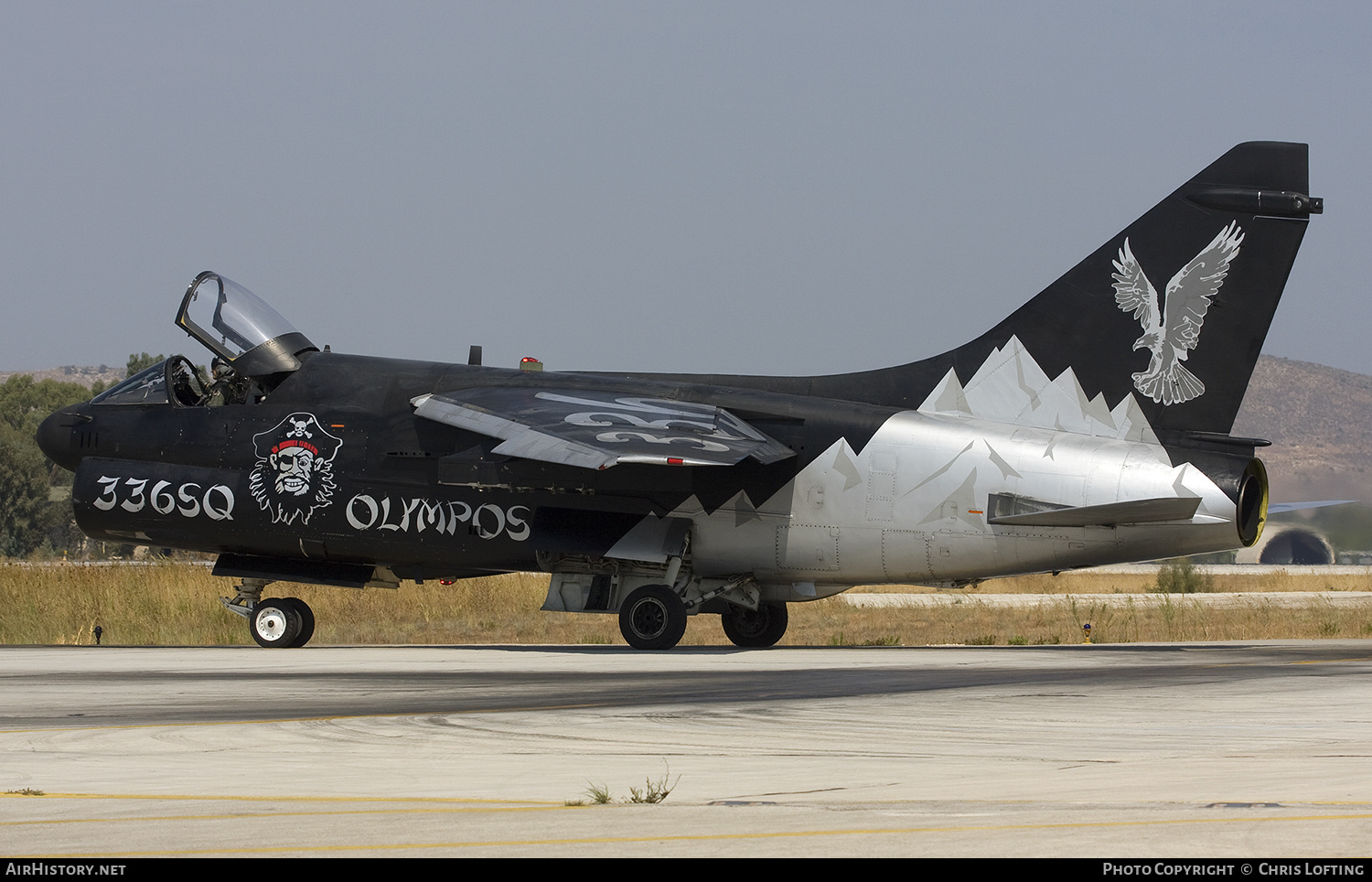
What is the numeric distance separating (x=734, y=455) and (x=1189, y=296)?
6.49 meters

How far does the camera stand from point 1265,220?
19125 millimetres

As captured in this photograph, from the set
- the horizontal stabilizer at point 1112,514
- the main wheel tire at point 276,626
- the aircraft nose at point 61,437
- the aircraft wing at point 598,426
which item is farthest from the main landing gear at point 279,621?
the horizontal stabilizer at point 1112,514

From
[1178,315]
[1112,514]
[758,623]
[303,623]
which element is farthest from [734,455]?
[303,623]

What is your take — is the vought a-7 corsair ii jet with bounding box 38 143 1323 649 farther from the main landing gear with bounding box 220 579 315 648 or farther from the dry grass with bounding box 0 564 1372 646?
the dry grass with bounding box 0 564 1372 646

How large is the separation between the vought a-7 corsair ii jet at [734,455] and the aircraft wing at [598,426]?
0.05 m

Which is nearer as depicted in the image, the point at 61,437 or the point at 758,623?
the point at 61,437

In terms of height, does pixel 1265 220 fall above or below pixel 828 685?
above

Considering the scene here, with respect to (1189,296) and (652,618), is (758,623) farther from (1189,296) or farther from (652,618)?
(1189,296)

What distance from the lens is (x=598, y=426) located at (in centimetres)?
1898

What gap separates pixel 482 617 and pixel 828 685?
670 inches

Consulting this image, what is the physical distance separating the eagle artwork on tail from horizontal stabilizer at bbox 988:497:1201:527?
178 centimetres

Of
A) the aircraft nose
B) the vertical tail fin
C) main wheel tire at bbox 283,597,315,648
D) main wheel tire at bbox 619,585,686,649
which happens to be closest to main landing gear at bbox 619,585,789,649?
main wheel tire at bbox 619,585,686,649
